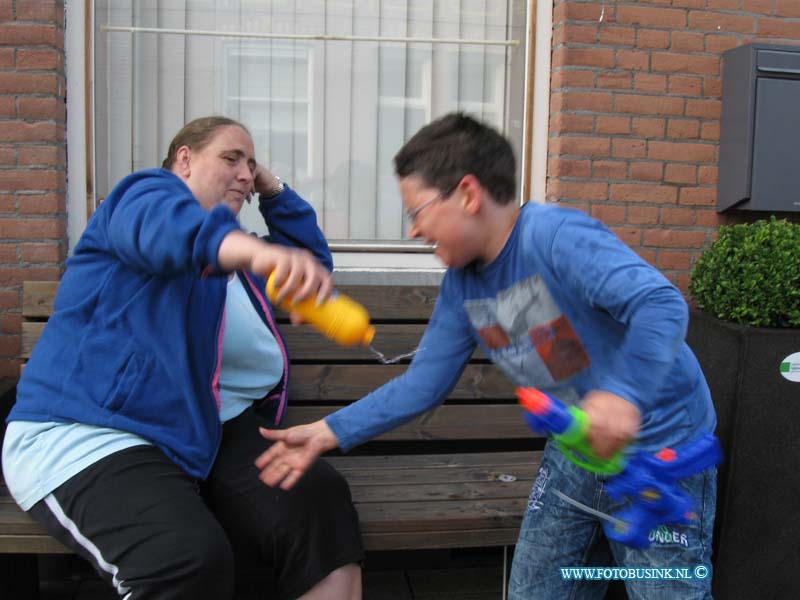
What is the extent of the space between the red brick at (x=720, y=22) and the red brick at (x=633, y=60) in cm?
27

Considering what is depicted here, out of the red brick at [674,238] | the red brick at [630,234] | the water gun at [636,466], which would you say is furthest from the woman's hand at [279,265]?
the red brick at [674,238]

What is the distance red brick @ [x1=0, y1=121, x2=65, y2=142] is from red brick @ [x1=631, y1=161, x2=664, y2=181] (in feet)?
8.33

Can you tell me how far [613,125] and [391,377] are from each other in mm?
1583

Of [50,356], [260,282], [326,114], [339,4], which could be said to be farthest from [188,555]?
[339,4]

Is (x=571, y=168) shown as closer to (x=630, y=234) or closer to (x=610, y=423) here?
(x=630, y=234)

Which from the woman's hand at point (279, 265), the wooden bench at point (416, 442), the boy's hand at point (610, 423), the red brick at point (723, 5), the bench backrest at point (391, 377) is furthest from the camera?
the red brick at point (723, 5)

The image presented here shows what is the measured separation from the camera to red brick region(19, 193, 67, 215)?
3312mm

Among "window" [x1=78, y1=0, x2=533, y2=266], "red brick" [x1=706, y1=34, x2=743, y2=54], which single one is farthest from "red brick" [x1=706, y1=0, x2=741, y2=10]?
"window" [x1=78, y1=0, x2=533, y2=266]

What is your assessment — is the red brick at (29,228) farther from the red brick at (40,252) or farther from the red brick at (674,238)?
the red brick at (674,238)

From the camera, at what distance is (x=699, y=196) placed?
3.80m

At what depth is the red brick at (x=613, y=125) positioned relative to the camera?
12.1 feet

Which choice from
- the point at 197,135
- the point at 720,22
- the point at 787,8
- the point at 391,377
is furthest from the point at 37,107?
the point at 787,8

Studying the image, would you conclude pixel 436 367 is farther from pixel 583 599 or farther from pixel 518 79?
pixel 518 79

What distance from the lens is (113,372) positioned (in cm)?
204
